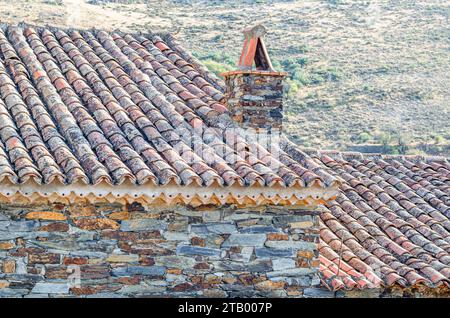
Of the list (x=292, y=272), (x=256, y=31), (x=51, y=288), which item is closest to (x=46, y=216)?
(x=51, y=288)

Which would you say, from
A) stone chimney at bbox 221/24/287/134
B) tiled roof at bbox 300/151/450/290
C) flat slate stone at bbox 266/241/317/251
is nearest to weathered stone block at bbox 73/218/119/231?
flat slate stone at bbox 266/241/317/251

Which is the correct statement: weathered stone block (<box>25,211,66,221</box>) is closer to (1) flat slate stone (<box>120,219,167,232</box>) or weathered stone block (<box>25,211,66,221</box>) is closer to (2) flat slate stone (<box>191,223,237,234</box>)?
(1) flat slate stone (<box>120,219,167,232</box>)

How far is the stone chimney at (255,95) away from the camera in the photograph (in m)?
9.66

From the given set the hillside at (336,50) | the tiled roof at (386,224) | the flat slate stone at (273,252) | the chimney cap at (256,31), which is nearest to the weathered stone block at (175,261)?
the flat slate stone at (273,252)

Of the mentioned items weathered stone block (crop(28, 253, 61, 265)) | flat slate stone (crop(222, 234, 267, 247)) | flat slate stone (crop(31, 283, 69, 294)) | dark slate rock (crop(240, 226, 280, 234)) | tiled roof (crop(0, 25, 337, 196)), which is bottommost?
flat slate stone (crop(31, 283, 69, 294))

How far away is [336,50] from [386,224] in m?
24.1

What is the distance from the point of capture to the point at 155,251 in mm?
8516

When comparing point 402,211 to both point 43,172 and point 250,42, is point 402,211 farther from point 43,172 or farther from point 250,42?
point 43,172

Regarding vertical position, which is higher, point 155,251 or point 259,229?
point 259,229

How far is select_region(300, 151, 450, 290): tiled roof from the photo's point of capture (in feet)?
30.7

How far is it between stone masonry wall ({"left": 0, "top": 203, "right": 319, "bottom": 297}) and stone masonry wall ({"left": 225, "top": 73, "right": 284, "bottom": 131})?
1.24 metres

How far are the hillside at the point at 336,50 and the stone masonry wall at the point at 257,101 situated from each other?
1528cm

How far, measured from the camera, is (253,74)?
383 inches

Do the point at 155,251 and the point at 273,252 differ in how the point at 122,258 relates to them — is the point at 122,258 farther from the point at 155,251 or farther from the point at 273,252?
the point at 273,252
